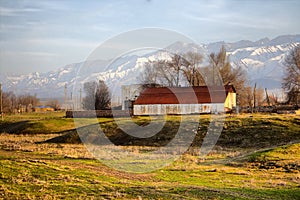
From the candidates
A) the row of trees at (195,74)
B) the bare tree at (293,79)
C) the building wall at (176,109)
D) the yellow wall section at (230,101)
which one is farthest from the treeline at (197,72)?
the building wall at (176,109)

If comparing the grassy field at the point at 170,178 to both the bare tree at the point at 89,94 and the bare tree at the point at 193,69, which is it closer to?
the bare tree at the point at 193,69

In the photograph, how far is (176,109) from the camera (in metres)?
80.1

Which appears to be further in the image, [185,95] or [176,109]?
[185,95]

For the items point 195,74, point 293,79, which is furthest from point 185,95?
point 293,79

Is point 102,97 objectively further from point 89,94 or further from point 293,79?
point 293,79

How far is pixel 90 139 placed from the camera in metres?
52.8

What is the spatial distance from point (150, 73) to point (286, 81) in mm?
35344

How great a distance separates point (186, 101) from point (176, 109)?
252 cm

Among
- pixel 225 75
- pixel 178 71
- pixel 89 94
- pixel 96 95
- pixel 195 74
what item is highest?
pixel 178 71

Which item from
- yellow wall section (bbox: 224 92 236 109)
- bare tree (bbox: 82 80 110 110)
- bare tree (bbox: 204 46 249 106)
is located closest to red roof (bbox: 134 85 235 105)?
yellow wall section (bbox: 224 92 236 109)

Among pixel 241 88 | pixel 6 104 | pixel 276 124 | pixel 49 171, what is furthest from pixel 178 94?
pixel 6 104

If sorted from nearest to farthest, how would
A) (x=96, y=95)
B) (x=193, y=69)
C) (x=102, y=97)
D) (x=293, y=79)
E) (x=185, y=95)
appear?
(x=185, y=95), (x=293, y=79), (x=102, y=97), (x=193, y=69), (x=96, y=95)

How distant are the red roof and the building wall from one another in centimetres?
73

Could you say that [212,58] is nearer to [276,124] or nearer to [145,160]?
[276,124]
